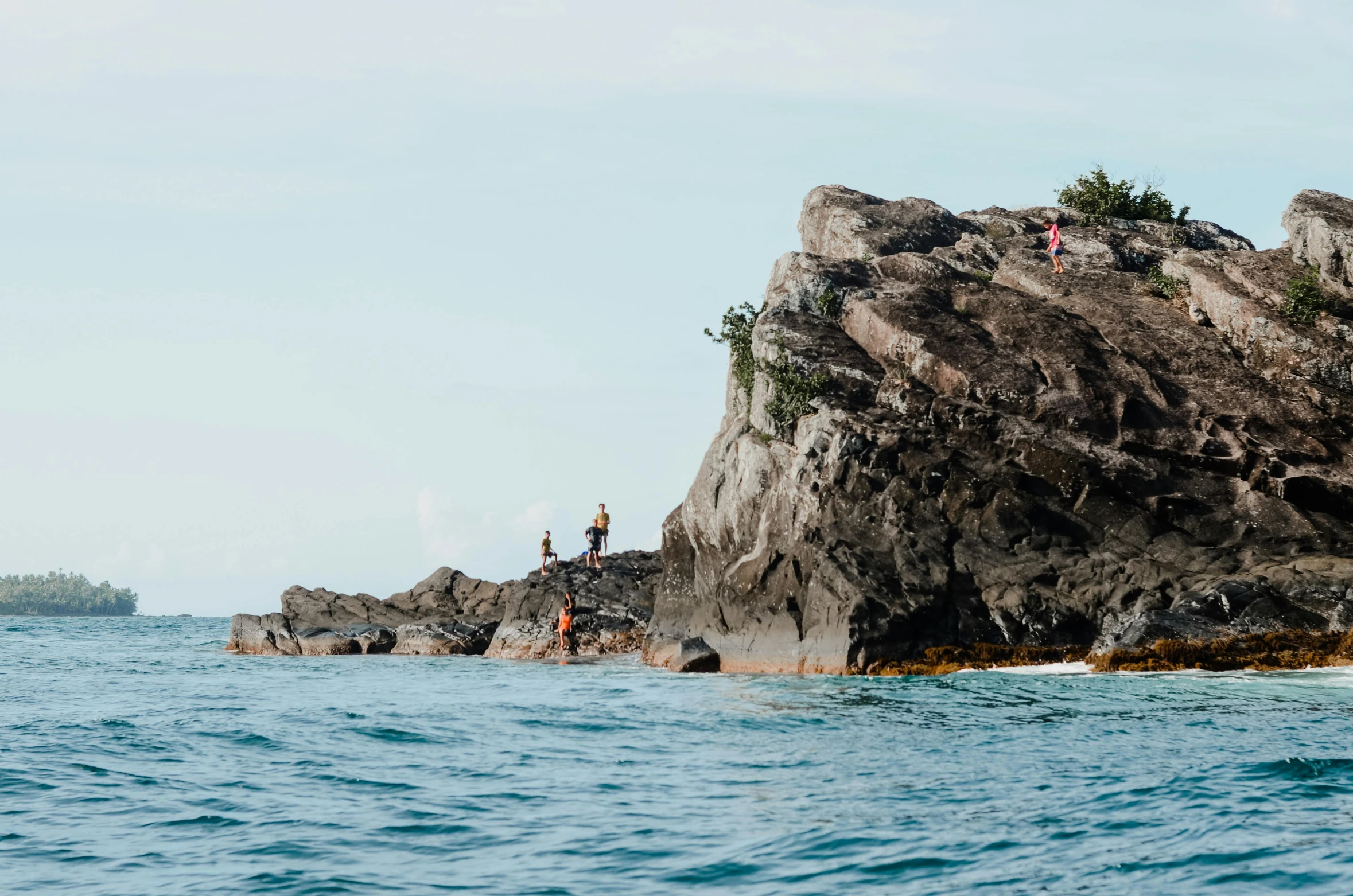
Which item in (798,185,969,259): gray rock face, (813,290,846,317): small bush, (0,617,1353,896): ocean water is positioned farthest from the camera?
(798,185,969,259): gray rock face

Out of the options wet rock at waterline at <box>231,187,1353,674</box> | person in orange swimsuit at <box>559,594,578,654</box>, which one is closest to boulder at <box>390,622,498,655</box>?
wet rock at waterline at <box>231,187,1353,674</box>

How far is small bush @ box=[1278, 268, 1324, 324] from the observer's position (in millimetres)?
41812

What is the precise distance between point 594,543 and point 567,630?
22.3ft

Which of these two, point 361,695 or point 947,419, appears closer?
point 361,695

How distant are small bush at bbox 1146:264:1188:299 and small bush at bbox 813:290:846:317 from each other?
42.8ft

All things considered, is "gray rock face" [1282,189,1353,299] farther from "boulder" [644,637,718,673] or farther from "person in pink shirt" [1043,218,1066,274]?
"boulder" [644,637,718,673]

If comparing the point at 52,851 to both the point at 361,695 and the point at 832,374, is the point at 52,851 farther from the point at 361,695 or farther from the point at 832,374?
the point at 832,374

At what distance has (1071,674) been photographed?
30750mm

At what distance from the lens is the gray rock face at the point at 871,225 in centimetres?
5316

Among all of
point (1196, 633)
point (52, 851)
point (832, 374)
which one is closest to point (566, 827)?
point (52, 851)

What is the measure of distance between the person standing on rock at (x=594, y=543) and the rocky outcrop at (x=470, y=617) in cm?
79

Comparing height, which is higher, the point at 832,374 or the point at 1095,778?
the point at 832,374

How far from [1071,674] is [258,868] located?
924 inches

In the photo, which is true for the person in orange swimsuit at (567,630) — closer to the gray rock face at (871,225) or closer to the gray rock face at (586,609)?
the gray rock face at (586,609)
